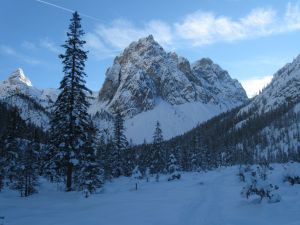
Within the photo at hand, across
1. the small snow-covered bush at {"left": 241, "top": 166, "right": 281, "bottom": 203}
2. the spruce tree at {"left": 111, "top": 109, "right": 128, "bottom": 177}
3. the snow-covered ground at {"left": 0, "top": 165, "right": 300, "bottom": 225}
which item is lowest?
the snow-covered ground at {"left": 0, "top": 165, "right": 300, "bottom": 225}

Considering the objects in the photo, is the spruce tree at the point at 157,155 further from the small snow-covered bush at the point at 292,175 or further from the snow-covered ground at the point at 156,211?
the snow-covered ground at the point at 156,211

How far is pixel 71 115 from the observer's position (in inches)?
1032

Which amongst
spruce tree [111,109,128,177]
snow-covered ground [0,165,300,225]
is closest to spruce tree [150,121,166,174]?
spruce tree [111,109,128,177]

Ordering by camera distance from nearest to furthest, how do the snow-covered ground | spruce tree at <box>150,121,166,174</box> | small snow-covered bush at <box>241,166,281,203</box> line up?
the snow-covered ground < small snow-covered bush at <box>241,166,281,203</box> < spruce tree at <box>150,121,166,174</box>

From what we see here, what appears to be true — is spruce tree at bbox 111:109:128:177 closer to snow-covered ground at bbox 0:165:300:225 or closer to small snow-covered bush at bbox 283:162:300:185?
small snow-covered bush at bbox 283:162:300:185

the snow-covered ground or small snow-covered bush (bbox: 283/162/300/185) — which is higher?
small snow-covered bush (bbox: 283/162/300/185)

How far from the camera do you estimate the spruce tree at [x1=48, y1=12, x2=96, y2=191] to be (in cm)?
2572

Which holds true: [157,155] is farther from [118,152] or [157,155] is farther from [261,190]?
[261,190]

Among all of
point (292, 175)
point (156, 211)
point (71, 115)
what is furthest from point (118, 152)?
point (156, 211)

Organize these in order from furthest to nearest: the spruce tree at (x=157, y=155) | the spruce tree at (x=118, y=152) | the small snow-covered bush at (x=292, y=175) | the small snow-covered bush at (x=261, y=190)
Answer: the spruce tree at (x=157, y=155) < the spruce tree at (x=118, y=152) < the small snow-covered bush at (x=292, y=175) < the small snow-covered bush at (x=261, y=190)

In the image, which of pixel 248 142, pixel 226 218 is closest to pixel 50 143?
pixel 226 218

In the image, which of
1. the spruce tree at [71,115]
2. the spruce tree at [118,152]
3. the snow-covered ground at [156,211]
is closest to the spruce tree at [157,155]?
the spruce tree at [118,152]

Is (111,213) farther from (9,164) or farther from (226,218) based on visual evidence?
(9,164)

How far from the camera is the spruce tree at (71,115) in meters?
25.7
